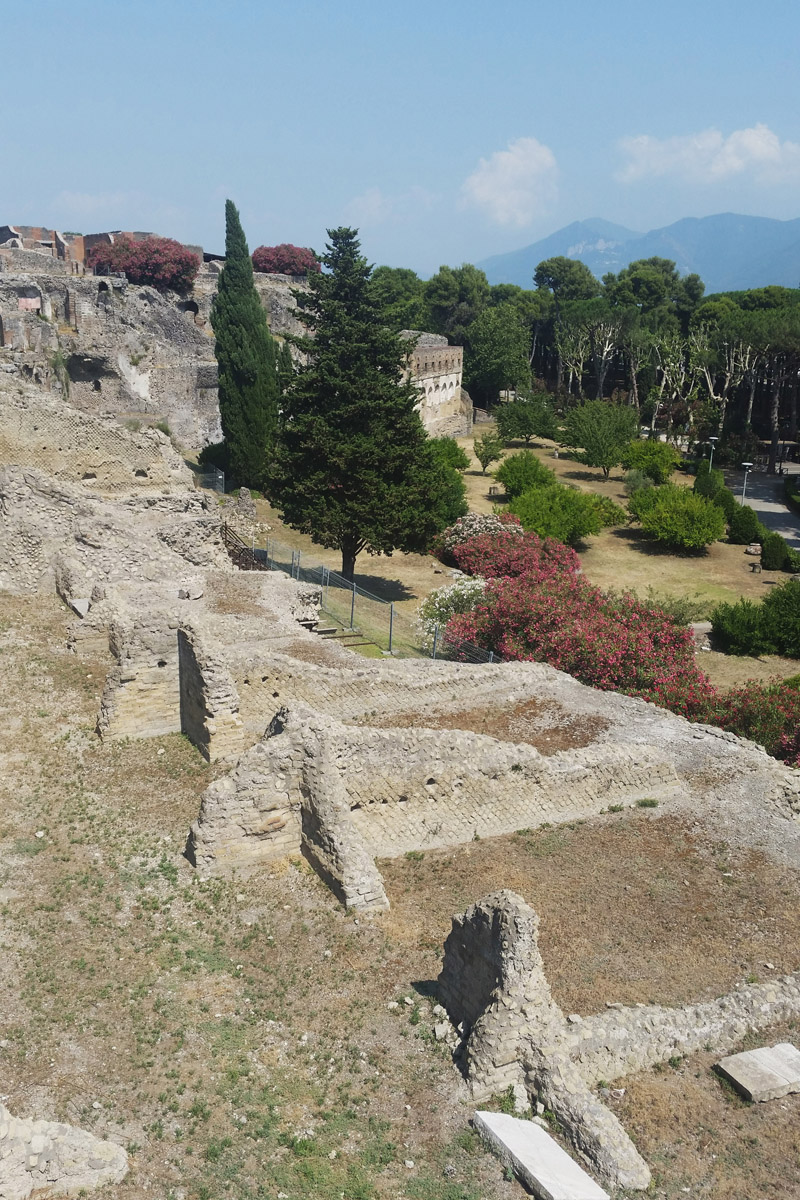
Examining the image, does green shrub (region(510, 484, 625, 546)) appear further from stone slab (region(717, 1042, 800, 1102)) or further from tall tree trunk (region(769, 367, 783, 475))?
stone slab (region(717, 1042, 800, 1102))

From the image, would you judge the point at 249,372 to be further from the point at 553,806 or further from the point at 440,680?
the point at 553,806

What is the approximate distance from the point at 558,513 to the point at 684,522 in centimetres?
586

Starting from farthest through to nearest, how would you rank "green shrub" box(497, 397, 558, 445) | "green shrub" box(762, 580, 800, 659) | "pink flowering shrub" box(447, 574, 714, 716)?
"green shrub" box(497, 397, 558, 445) → "green shrub" box(762, 580, 800, 659) → "pink flowering shrub" box(447, 574, 714, 716)

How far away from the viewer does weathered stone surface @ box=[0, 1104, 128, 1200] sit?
6.98m

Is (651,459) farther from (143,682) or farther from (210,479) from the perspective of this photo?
(143,682)

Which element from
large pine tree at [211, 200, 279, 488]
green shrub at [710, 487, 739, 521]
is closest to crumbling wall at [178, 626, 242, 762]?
large pine tree at [211, 200, 279, 488]

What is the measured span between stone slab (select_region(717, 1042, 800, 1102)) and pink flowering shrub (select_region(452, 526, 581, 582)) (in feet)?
64.6

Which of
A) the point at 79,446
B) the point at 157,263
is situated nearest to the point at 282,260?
the point at 157,263

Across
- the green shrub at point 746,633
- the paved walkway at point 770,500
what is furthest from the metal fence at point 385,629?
the paved walkway at point 770,500

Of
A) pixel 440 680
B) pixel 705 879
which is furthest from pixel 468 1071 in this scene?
pixel 440 680

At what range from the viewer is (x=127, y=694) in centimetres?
1544

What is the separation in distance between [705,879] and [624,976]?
Answer: 2373 millimetres

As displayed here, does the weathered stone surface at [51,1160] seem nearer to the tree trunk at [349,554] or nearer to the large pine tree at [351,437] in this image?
the large pine tree at [351,437]

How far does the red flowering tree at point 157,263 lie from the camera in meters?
68.8
